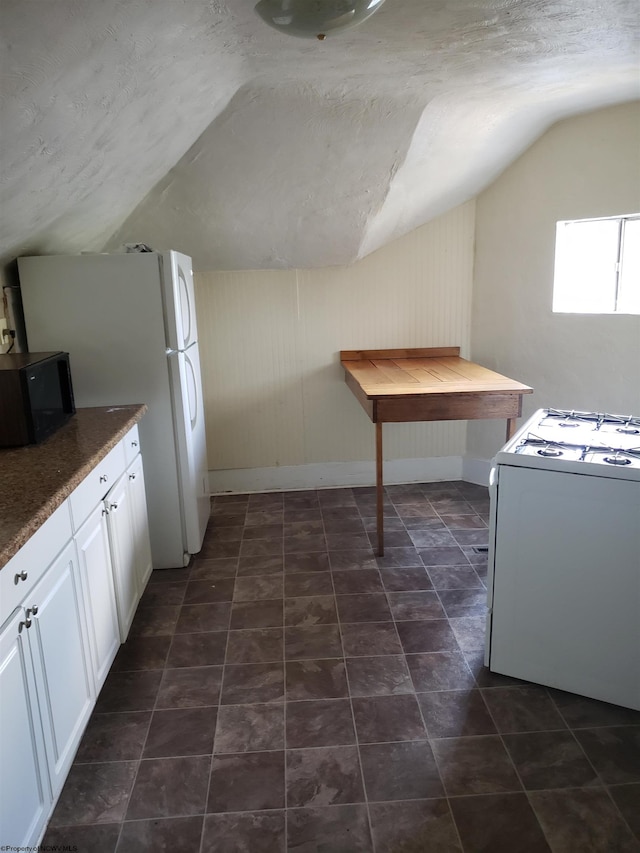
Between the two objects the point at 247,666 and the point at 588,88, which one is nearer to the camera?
the point at 247,666

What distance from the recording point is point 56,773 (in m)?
1.63

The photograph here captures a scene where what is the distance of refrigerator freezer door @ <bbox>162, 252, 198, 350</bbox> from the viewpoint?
276 centimetres

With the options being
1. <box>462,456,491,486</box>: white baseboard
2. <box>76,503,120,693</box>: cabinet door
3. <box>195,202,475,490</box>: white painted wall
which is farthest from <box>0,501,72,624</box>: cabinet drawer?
<box>462,456,491,486</box>: white baseboard

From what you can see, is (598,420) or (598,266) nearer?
(598,420)

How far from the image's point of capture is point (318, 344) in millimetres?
4039

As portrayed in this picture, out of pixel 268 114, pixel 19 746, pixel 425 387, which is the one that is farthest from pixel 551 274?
pixel 19 746

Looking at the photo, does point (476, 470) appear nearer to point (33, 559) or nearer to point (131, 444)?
point (131, 444)

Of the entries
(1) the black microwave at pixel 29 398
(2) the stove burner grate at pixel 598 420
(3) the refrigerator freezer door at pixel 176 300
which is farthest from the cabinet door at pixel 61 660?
(2) the stove burner grate at pixel 598 420

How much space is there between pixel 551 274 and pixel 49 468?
291 cm

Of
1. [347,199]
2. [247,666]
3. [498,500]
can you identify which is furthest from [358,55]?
[247,666]

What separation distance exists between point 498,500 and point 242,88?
6.14 feet

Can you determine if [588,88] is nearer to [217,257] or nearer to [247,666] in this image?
[217,257]

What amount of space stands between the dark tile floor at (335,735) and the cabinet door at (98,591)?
0.17 meters

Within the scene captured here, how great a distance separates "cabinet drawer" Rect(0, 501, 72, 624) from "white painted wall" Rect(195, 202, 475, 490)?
7.65ft
